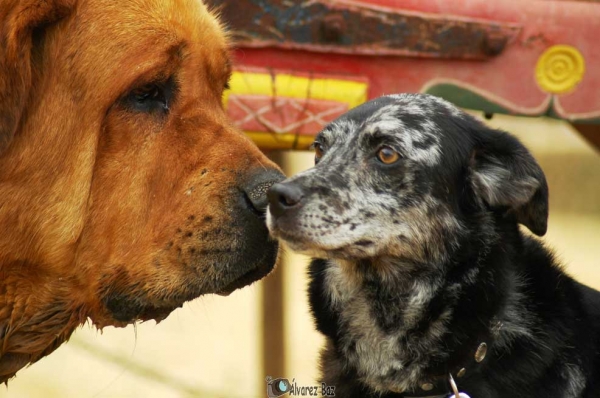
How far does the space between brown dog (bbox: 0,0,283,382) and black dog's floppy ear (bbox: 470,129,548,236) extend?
935 mm

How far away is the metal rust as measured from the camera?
189 inches

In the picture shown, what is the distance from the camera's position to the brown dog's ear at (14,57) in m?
2.89

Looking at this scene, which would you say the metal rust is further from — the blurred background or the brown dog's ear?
the brown dog's ear

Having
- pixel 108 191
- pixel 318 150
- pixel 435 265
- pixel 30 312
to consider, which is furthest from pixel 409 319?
pixel 30 312

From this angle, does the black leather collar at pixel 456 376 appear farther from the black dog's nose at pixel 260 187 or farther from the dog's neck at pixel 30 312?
the dog's neck at pixel 30 312

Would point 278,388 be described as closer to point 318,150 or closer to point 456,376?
point 456,376

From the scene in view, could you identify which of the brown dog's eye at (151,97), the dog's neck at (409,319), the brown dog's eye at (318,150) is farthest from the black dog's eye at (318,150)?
the brown dog's eye at (151,97)

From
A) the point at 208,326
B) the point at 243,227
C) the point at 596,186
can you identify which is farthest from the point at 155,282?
the point at 596,186

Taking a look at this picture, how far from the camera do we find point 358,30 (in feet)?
16.2

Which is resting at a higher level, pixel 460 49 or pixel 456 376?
pixel 460 49

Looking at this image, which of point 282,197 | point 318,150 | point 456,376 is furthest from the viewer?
point 318,150

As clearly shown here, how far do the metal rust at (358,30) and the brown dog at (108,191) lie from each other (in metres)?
1.66

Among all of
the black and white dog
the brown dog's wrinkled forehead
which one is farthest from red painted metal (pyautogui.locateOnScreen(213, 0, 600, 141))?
the brown dog's wrinkled forehead

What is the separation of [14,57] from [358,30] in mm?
2432
